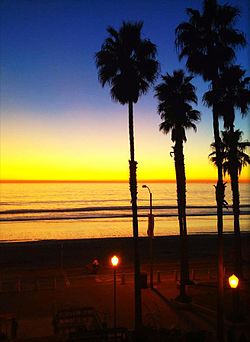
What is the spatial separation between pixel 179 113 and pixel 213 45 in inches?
285

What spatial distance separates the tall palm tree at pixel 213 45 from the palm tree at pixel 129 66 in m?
1.89

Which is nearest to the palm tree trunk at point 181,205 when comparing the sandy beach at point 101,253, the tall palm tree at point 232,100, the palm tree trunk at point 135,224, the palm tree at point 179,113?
the palm tree at point 179,113

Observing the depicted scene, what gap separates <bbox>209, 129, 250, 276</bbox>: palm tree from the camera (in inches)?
853

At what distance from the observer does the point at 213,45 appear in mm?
15586

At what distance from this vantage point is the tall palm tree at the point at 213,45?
1555cm

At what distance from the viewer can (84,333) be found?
13797 millimetres

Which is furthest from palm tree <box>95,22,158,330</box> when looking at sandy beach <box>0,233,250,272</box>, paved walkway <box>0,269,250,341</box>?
sandy beach <box>0,233,250,272</box>

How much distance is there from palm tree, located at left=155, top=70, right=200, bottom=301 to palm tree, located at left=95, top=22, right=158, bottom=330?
5292 millimetres

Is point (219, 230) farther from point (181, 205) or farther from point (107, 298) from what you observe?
point (107, 298)

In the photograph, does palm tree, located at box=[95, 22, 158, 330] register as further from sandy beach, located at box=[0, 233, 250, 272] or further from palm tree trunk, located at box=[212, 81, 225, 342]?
sandy beach, located at box=[0, 233, 250, 272]

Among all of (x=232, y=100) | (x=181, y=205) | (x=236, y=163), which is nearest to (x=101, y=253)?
(x=181, y=205)

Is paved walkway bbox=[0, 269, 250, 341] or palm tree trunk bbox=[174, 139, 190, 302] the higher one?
palm tree trunk bbox=[174, 139, 190, 302]

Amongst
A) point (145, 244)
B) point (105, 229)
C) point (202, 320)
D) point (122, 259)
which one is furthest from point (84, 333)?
point (105, 229)

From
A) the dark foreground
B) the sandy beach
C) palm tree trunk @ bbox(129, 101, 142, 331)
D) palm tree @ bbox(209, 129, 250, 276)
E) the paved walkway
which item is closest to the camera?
the dark foreground
